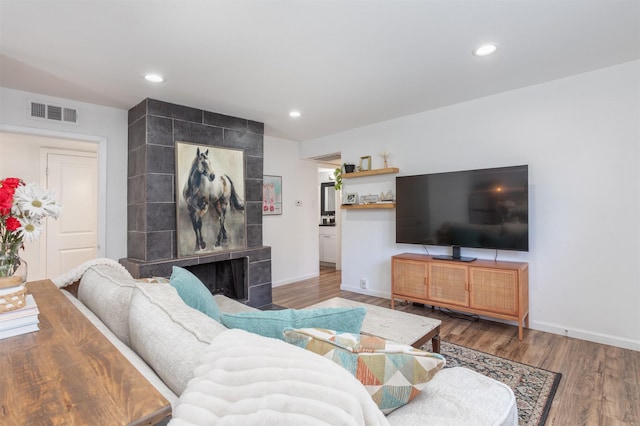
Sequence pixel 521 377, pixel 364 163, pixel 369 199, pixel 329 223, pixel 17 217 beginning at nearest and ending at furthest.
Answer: pixel 17 217, pixel 521 377, pixel 369 199, pixel 364 163, pixel 329 223

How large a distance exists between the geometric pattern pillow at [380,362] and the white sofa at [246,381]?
65 mm

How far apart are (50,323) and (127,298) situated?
0.85 feet

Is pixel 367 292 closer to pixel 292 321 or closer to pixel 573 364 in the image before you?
pixel 573 364

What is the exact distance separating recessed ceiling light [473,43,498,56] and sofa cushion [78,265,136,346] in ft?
8.85

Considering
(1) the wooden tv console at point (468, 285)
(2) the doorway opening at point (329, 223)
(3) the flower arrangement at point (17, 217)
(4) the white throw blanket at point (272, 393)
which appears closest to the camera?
(4) the white throw blanket at point (272, 393)

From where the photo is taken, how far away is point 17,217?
118cm

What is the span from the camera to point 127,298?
131 cm

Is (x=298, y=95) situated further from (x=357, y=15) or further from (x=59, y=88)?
(x=59, y=88)

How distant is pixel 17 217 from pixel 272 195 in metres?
3.75

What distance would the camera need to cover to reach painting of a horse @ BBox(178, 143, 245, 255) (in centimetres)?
346

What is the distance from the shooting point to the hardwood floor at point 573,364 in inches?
71.2

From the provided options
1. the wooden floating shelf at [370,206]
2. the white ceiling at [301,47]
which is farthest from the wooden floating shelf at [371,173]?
the white ceiling at [301,47]

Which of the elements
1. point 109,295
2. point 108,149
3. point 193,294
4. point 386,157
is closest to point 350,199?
point 386,157

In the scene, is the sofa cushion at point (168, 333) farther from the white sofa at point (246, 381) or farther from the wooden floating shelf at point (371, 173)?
the wooden floating shelf at point (371, 173)
